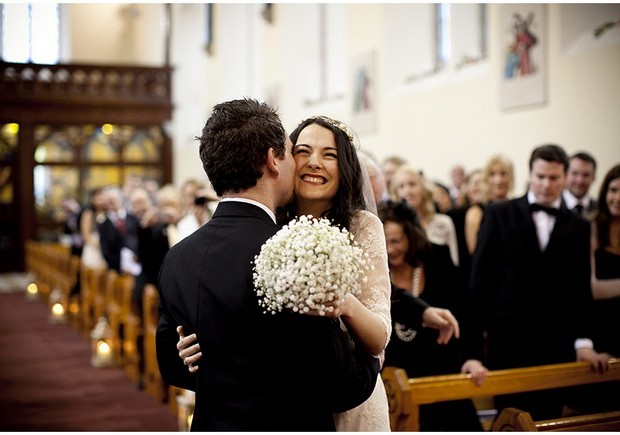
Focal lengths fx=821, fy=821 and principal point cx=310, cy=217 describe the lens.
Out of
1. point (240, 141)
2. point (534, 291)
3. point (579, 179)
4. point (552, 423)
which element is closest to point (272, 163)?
point (240, 141)

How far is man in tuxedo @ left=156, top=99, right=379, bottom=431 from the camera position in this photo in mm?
2148

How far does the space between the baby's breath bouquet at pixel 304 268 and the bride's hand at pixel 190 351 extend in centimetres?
31

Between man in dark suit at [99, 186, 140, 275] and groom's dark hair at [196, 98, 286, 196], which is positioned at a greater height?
groom's dark hair at [196, 98, 286, 196]

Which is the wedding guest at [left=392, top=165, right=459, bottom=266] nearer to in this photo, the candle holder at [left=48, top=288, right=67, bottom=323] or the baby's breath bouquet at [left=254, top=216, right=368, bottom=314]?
the baby's breath bouquet at [left=254, top=216, right=368, bottom=314]

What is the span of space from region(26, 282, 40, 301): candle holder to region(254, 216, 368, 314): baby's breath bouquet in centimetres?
1578

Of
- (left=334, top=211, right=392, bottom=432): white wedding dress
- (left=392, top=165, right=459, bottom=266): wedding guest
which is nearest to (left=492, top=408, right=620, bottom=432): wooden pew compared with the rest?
(left=334, top=211, right=392, bottom=432): white wedding dress

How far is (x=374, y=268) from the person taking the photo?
95.2 inches

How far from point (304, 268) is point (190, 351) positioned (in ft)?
1.60

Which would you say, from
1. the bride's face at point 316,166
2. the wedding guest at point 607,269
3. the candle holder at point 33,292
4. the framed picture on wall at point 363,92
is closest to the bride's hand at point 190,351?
the bride's face at point 316,166

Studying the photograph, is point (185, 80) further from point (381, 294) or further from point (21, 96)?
point (381, 294)

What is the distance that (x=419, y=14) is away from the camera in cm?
1193

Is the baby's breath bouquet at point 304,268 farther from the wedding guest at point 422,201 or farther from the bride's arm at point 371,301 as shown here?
the wedding guest at point 422,201

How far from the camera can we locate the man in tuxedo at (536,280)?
4.21m

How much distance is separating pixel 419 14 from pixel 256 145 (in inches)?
404
